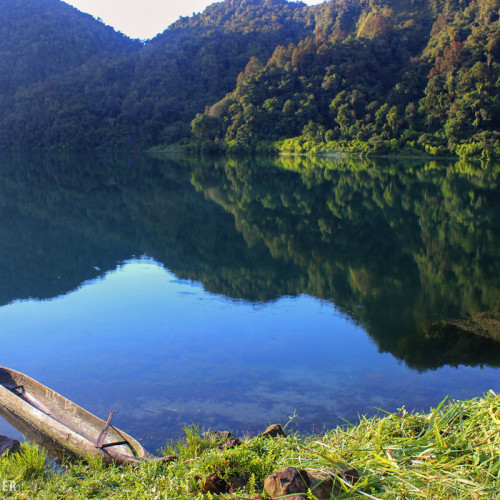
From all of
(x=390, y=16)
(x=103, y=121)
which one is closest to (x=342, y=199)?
(x=103, y=121)

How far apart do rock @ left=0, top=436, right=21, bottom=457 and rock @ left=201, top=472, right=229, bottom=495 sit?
2005mm

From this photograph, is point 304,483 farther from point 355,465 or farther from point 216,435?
point 216,435

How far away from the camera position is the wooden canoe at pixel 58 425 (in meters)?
4.37

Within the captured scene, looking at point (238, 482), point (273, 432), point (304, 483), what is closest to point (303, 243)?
point (273, 432)

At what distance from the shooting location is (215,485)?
11.6 feet

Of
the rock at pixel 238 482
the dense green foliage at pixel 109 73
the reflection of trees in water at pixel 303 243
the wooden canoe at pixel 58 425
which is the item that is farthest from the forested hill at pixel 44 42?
the rock at pixel 238 482

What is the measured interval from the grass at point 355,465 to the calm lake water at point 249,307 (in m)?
1.22

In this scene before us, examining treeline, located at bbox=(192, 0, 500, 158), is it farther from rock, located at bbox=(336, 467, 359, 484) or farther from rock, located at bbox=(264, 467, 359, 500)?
rock, located at bbox=(264, 467, 359, 500)

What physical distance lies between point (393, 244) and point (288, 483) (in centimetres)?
1228

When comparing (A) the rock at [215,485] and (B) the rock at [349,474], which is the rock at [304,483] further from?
(A) the rock at [215,485]

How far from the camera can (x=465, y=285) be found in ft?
35.4

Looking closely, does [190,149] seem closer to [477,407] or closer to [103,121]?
[103,121]

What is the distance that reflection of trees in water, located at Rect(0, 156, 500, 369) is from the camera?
968 centimetres

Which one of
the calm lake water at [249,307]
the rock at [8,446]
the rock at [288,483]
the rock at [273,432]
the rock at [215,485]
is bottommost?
the rock at [8,446]
